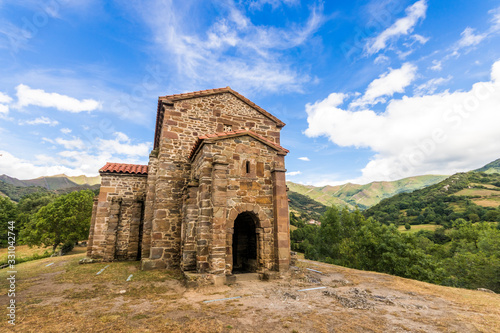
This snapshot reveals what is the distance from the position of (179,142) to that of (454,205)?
3734 inches

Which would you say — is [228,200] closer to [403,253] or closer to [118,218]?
[118,218]

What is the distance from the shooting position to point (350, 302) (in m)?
6.41

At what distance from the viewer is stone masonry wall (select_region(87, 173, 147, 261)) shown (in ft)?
46.8

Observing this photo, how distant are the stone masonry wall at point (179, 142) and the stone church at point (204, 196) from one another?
5 cm

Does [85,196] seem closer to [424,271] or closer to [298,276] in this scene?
[298,276]

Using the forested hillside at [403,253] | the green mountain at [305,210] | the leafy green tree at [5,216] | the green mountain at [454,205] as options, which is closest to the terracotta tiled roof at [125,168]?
the forested hillside at [403,253]

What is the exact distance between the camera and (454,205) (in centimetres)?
7250

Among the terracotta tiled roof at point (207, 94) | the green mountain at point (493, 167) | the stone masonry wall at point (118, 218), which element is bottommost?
the stone masonry wall at point (118, 218)

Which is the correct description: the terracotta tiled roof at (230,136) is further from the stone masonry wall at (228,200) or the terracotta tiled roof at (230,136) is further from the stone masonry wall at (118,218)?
the stone masonry wall at (118,218)

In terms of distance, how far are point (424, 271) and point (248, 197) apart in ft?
67.5

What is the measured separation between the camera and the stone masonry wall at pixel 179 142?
11528 mm

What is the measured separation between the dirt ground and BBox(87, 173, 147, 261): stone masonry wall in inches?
202

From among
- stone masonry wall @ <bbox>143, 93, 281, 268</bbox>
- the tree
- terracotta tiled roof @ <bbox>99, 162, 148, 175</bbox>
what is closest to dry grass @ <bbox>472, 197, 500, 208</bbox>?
stone masonry wall @ <bbox>143, 93, 281, 268</bbox>

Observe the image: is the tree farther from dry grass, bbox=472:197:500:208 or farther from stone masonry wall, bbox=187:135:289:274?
dry grass, bbox=472:197:500:208
